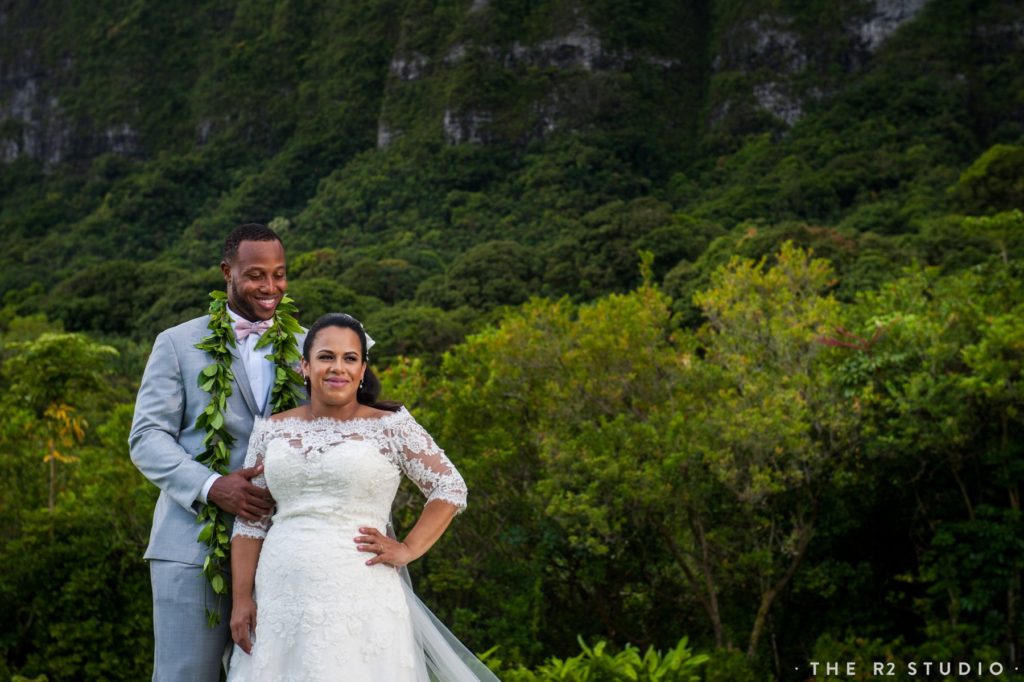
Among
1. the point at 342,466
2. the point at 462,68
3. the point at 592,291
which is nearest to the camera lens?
the point at 342,466

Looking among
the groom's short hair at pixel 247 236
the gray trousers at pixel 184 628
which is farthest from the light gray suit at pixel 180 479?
the groom's short hair at pixel 247 236

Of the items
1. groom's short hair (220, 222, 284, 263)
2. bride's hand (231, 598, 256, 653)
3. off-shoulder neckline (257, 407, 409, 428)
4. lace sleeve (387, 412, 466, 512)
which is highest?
groom's short hair (220, 222, 284, 263)

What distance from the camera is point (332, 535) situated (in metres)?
3.14

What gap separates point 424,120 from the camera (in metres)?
85.1

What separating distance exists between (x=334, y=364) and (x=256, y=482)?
1.38 feet

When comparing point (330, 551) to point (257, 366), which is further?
point (257, 366)

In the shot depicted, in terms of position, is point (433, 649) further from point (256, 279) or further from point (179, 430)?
point (256, 279)

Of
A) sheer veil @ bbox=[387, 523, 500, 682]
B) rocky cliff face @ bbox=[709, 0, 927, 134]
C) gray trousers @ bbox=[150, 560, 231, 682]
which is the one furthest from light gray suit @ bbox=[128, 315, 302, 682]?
rocky cliff face @ bbox=[709, 0, 927, 134]

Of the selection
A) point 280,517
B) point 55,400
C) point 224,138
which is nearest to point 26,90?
point 224,138

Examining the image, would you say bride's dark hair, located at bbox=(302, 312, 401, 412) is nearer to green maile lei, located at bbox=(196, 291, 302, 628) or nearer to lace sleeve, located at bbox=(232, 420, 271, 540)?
green maile lei, located at bbox=(196, 291, 302, 628)

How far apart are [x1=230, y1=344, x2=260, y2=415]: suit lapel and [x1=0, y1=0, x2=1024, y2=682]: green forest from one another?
247 centimetres

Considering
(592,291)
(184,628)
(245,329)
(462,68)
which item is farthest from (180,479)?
(462,68)

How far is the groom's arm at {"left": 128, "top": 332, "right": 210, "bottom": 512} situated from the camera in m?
3.17

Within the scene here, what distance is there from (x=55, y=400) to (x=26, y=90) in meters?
107
